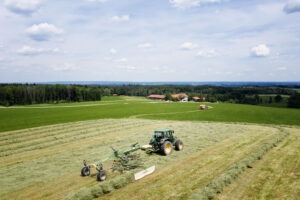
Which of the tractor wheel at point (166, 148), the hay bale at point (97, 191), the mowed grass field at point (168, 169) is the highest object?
the tractor wheel at point (166, 148)

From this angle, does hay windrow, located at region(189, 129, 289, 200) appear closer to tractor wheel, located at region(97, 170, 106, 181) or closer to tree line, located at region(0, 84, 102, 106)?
tractor wheel, located at region(97, 170, 106, 181)

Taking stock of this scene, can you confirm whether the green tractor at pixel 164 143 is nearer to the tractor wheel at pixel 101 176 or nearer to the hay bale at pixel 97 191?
the tractor wheel at pixel 101 176

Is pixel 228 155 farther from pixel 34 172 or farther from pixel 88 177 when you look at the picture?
pixel 34 172

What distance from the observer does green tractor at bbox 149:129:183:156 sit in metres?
16.8

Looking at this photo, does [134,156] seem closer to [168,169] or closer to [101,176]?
[168,169]

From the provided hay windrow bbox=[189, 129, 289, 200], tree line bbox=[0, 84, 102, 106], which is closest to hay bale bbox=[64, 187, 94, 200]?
hay windrow bbox=[189, 129, 289, 200]

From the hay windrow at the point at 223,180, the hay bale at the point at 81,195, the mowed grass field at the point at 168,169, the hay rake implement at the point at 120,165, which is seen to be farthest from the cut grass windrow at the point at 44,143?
the hay windrow at the point at 223,180

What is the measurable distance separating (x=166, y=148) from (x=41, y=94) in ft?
369

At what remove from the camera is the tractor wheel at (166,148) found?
16.6m

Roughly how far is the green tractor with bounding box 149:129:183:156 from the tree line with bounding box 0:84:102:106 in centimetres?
10356

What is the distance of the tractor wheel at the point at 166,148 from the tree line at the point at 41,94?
104554 millimetres

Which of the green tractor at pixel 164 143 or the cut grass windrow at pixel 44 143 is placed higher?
the green tractor at pixel 164 143

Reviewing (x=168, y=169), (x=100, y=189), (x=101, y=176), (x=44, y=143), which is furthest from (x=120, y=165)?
(x=44, y=143)

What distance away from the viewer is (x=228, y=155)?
1700cm
